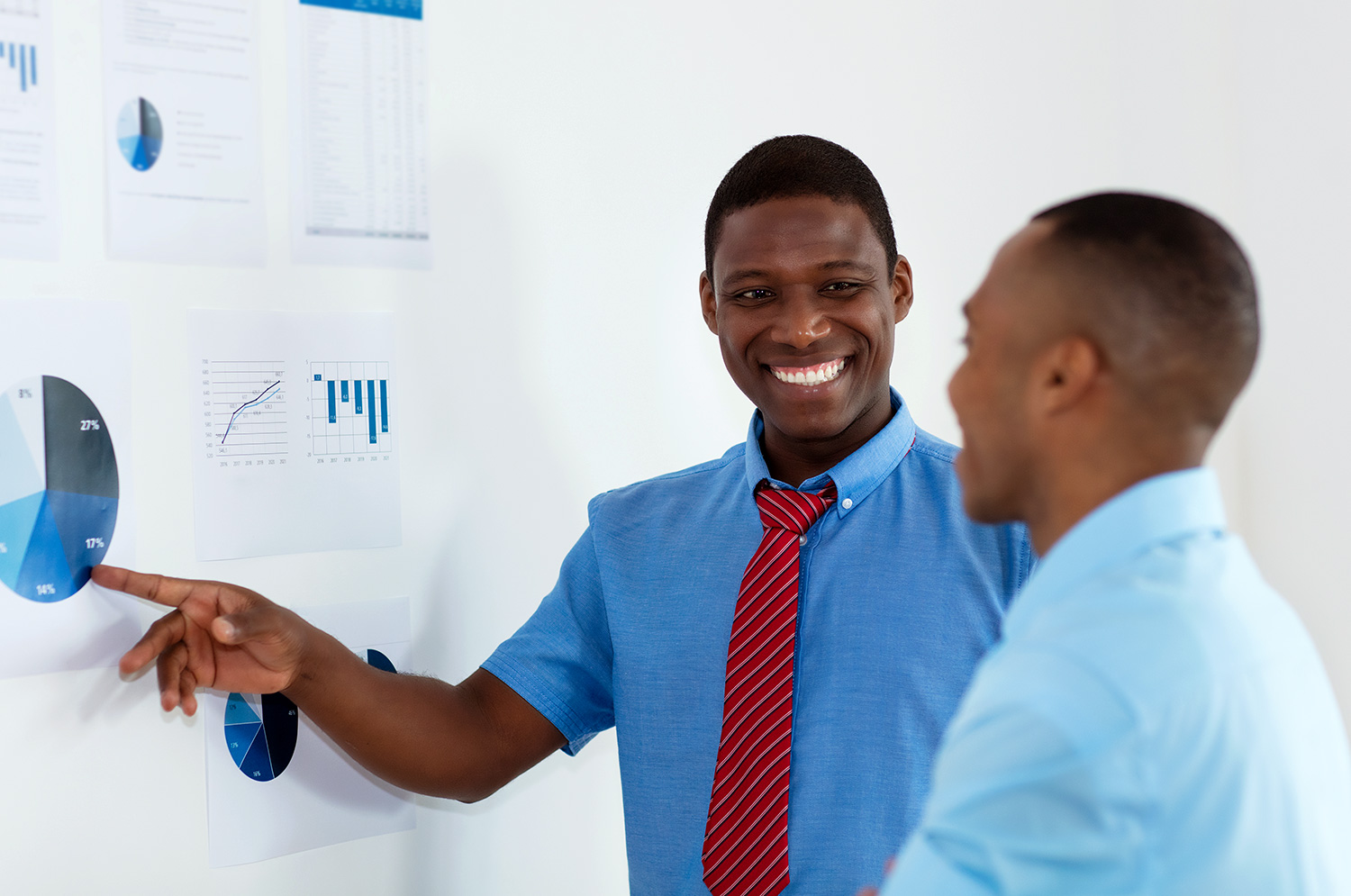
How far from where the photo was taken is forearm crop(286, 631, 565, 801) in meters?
1.30

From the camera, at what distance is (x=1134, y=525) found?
2.43ft

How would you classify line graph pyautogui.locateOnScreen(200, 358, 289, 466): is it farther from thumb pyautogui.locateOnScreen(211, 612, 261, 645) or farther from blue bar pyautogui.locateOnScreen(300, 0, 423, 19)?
blue bar pyautogui.locateOnScreen(300, 0, 423, 19)

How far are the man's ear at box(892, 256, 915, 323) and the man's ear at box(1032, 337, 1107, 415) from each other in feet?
2.19

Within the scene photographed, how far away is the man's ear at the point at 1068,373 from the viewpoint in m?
0.78

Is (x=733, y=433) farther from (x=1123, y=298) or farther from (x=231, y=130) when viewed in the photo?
(x=1123, y=298)

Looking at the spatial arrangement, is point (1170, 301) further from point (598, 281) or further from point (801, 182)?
point (598, 281)

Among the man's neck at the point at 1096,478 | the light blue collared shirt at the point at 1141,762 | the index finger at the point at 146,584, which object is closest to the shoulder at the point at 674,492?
the index finger at the point at 146,584

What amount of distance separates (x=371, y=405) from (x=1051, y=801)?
105cm

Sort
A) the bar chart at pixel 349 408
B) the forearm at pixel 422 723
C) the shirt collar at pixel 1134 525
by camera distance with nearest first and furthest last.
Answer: the shirt collar at pixel 1134 525 < the forearm at pixel 422 723 < the bar chart at pixel 349 408

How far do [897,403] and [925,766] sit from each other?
0.48 m

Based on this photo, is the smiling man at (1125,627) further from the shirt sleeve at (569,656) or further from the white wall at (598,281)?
the white wall at (598,281)

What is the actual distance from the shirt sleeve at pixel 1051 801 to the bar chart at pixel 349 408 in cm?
99

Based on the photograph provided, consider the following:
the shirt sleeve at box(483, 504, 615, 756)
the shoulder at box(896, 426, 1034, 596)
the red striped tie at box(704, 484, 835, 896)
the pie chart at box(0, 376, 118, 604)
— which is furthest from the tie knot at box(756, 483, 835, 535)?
the pie chart at box(0, 376, 118, 604)

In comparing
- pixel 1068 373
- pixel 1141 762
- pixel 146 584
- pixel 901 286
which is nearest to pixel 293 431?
pixel 146 584
